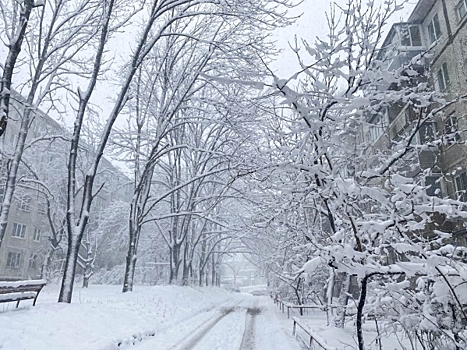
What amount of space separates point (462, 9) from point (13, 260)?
3797 centimetres

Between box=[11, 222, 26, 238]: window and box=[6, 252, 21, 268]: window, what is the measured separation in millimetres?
1718

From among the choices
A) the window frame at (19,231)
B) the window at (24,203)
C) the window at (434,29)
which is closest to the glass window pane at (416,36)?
the window at (434,29)

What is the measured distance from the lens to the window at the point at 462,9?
15250 millimetres

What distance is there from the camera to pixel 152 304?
1425cm

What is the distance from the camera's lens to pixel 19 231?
1337 inches

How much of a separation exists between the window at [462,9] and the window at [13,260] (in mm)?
37531

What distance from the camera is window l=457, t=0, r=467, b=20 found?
50.0ft

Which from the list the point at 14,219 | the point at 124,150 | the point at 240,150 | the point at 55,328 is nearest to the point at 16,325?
→ the point at 55,328

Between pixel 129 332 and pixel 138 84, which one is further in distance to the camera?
pixel 138 84

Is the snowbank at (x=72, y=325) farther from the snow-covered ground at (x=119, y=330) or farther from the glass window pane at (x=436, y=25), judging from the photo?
the glass window pane at (x=436, y=25)

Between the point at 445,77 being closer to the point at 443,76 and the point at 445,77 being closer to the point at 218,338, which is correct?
the point at 443,76

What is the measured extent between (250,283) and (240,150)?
11789 centimetres

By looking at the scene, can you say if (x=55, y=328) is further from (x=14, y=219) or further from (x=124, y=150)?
(x=14, y=219)

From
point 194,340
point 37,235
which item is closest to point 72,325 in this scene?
point 194,340
